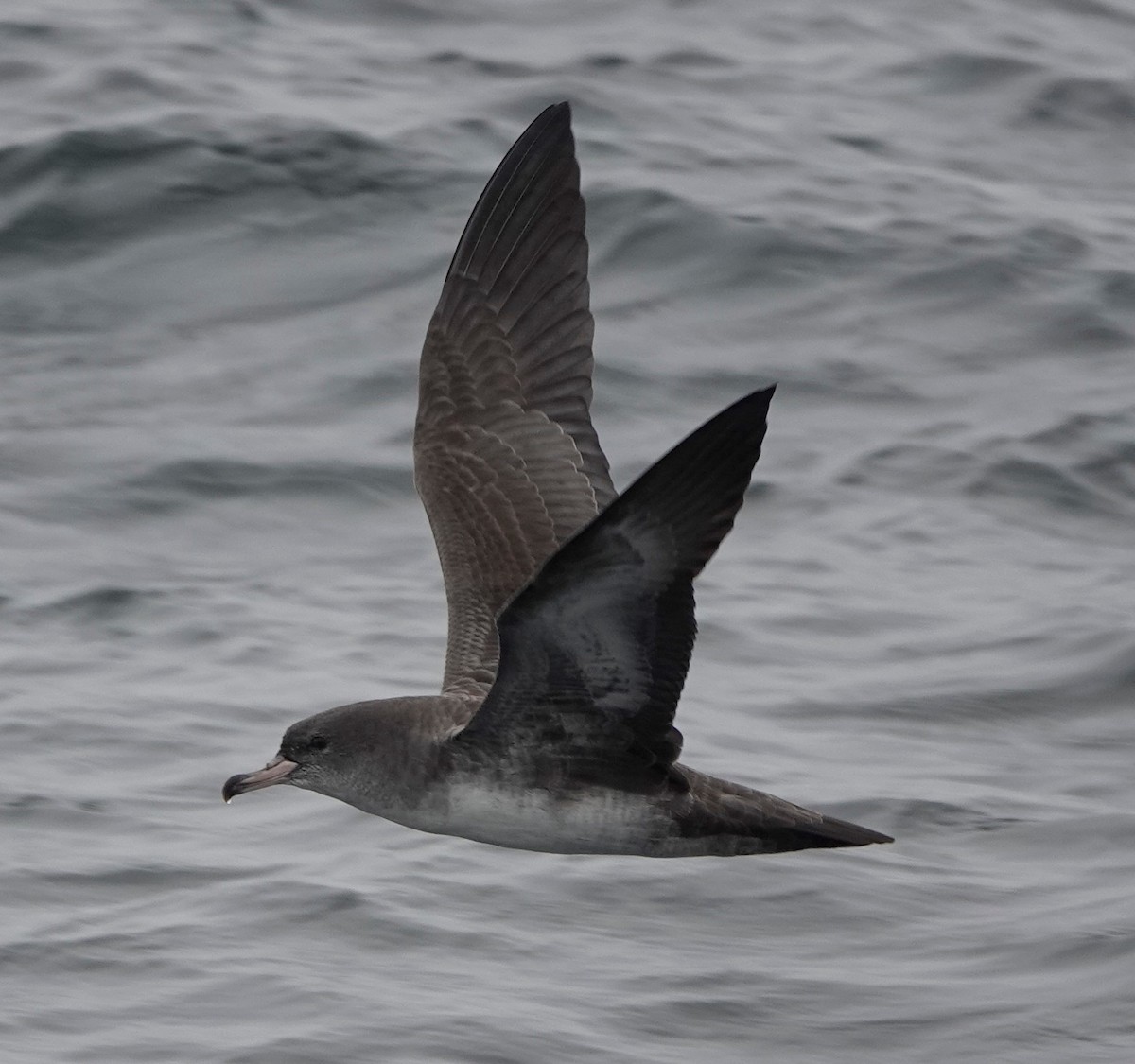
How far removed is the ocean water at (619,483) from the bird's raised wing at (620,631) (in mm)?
1026

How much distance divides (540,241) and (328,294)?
4.34 meters

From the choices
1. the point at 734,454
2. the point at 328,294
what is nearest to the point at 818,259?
the point at 328,294

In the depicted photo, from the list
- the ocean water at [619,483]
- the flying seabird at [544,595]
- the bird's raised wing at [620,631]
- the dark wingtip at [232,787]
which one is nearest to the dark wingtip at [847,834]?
the flying seabird at [544,595]

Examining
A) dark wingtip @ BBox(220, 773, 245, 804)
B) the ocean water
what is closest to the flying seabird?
dark wingtip @ BBox(220, 773, 245, 804)

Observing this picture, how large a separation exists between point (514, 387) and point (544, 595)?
7.60 ft

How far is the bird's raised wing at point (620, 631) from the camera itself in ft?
17.5

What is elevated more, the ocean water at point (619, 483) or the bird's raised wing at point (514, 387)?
the bird's raised wing at point (514, 387)

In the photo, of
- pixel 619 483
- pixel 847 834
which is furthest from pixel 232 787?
pixel 619 483

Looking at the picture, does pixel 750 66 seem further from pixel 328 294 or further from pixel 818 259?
pixel 328 294

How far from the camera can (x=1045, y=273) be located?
41.0 feet

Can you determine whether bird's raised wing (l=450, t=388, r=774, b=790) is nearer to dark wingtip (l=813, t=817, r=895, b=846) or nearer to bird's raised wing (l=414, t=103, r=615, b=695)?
dark wingtip (l=813, t=817, r=895, b=846)

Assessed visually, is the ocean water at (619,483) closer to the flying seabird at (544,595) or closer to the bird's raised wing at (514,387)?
the flying seabird at (544,595)

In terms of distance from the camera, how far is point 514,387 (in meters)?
7.73

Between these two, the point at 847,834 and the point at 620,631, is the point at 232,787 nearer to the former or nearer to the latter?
the point at 620,631
